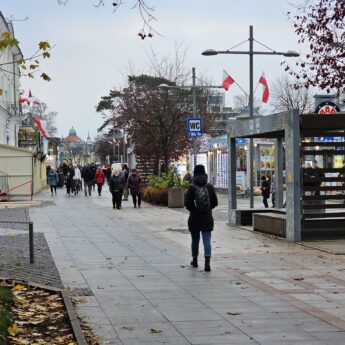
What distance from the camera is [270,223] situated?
52.5 feet

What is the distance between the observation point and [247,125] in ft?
56.9

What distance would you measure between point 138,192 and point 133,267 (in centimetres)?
1568

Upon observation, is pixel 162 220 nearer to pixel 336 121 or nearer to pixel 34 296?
pixel 336 121

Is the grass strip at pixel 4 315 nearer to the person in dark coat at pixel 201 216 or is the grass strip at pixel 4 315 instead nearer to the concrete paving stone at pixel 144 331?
the concrete paving stone at pixel 144 331

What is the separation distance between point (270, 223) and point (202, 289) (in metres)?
7.40

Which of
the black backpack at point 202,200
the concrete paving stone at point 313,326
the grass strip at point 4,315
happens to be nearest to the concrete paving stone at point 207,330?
the concrete paving stone at point 313,326

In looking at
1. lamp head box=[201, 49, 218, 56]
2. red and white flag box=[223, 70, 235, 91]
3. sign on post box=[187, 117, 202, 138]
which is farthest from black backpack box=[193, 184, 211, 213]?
red and white flag box=[223, 70, 235, 91]

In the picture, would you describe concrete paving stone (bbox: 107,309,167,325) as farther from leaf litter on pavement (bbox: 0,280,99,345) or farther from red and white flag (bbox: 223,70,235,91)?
red and white flag (bbox: 223,70,235,91)

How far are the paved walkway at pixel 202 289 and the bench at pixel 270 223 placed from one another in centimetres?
32

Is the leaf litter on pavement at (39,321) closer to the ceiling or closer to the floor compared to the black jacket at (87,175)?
closer to the floor

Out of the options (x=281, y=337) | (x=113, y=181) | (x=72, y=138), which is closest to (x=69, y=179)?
(x=113, y=181)

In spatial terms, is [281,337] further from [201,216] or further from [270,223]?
[270,223]

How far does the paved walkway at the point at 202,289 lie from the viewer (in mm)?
6500

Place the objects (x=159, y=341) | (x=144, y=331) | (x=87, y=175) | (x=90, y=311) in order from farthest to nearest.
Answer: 1. (x=87, y=175)
2. (x=90, y=311)
3. (x=144, y=331)
4. (x=159, y=341)
